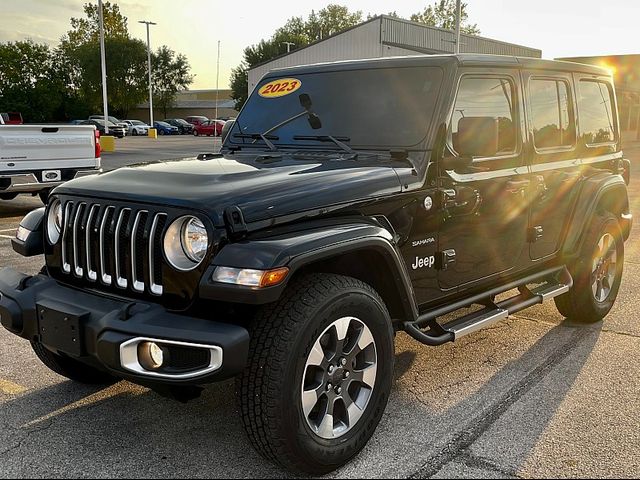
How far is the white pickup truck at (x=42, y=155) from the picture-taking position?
31.3ft

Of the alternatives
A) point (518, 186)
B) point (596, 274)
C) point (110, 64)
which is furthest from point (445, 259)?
point (110, 64)

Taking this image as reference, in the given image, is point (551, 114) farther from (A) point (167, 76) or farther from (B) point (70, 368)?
(A) point (167, 76)

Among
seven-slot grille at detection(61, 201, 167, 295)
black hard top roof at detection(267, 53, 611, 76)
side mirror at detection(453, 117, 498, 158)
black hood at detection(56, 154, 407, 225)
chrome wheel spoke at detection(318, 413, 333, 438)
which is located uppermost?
black hard top roof at detection(267, 53, 611, 76)

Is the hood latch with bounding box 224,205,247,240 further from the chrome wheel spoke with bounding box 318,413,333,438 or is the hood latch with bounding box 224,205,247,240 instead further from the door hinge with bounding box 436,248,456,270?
the door hinge with bounding box 436,248,456,270

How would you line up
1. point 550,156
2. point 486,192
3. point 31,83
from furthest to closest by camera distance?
point 31,83
point 550,156
point 486,192

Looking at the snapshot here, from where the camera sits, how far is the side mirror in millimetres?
3428

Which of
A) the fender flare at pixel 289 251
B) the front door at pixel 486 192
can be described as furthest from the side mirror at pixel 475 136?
the fender flare at pixel 289 251

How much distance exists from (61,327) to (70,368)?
1004mm

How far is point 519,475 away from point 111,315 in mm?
1873

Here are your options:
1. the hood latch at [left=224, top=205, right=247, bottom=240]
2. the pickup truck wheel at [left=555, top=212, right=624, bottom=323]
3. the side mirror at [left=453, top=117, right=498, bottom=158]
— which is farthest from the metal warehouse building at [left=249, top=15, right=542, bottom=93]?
the hood latch at [left=224, top=205, right=247, bottom=240]

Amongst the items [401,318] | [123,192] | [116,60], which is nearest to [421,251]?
[401,318]

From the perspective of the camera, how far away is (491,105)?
4.05 metres

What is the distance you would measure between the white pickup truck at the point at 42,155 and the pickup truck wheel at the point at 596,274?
7.14m

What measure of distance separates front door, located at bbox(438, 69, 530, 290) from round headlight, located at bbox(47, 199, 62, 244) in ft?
6.52
